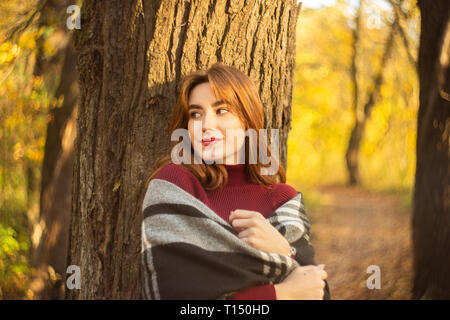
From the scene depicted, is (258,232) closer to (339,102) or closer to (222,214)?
(222,214)

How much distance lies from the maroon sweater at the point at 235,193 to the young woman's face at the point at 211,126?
0.10 meters

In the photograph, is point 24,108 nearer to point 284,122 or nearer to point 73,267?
point 73,267

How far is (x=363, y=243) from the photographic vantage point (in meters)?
9.52

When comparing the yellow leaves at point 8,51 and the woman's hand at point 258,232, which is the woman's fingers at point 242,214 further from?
the yellow leaves at point 8,51

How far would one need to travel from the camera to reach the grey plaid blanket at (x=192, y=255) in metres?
1.70

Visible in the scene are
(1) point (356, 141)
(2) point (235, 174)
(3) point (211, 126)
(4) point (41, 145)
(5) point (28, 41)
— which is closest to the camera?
(3) point (211, 126)

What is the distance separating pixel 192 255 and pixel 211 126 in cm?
61

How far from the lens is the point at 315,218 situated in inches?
449

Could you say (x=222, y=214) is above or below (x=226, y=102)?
below

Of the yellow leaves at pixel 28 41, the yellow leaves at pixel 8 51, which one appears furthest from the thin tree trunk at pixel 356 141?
the yellow leaves at pixel 8 51

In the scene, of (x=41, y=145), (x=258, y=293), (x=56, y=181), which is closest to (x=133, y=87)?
(x=258, y=293)

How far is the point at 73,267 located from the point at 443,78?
3949 millimetres

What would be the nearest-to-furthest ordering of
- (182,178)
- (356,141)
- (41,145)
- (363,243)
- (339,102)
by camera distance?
(182,178)
(41,145)
(363,243)
(356,141)
(339,102)

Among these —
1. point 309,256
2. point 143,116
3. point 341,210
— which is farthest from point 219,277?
point 341,210
